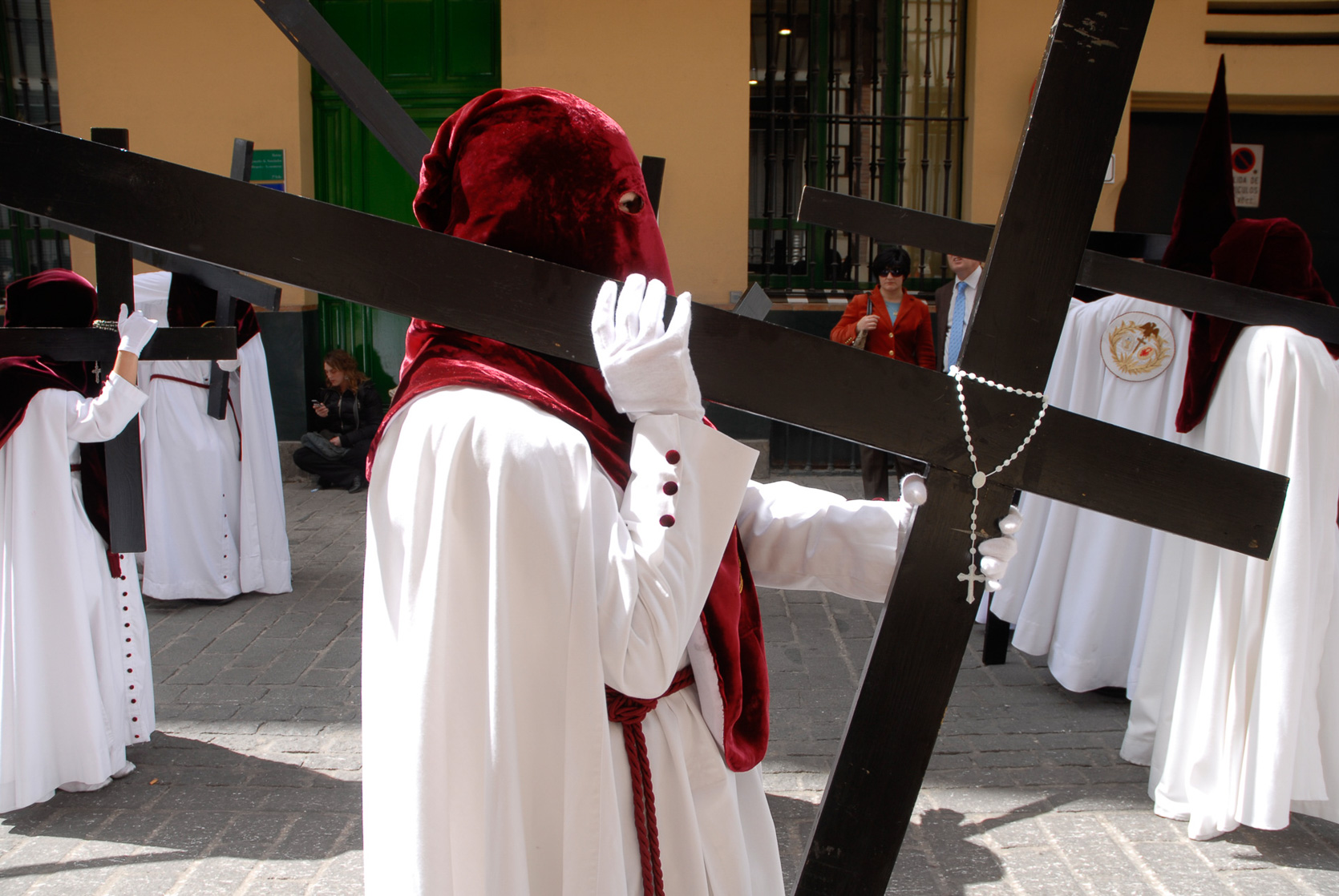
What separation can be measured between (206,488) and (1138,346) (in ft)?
15.6

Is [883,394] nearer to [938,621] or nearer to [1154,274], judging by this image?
[938,621]

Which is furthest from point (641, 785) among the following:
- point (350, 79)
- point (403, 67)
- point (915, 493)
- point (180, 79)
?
point (180, 79)

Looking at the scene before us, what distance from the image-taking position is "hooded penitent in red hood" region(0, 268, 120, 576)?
3.52m

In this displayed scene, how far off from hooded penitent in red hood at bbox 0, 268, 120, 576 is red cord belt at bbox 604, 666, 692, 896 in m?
3.03

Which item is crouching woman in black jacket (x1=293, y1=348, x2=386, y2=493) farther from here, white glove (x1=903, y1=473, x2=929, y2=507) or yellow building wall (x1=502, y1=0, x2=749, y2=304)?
white glove (x1=903, y1=473, x2=929, y2=507)

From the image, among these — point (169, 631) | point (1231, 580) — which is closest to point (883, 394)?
point (1231, 580)

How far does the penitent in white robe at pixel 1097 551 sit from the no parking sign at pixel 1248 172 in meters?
5.19

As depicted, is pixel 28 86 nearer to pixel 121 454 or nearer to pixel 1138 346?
pixel 121 454

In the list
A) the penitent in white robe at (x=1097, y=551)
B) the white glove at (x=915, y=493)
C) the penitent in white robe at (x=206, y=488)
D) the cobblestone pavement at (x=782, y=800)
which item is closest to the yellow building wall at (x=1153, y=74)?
the penitent in white robe at (x=1097, y=551)

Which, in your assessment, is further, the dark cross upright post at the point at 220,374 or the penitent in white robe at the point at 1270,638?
the dark cross upright post at the point at 220,374

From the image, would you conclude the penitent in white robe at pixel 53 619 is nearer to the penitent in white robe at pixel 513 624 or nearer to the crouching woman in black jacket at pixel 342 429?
the penitent in white robe at pixel 513 624

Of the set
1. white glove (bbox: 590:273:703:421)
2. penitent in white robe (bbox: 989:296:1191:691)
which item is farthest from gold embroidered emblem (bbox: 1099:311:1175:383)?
white glove (bbox: 590:273:703:421)

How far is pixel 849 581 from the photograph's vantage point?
1.73 m

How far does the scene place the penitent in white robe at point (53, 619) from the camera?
3.42 m
